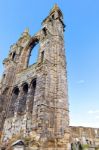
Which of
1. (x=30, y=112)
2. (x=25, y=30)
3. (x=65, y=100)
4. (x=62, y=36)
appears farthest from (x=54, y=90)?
(x=25, y=30)

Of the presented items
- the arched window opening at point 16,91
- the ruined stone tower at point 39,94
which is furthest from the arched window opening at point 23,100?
the arched window opening at point 16,91

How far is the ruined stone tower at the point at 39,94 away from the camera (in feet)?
34.3

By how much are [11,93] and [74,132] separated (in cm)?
637

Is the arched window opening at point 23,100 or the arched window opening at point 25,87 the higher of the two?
the arched window opening at point 25,87

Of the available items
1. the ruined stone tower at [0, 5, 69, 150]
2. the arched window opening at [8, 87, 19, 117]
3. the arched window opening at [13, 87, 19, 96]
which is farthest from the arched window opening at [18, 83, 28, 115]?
the arched window opening at [13, 87, 19, 96]

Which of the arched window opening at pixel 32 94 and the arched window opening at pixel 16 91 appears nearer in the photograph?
the arched window opening at pixel 32 94

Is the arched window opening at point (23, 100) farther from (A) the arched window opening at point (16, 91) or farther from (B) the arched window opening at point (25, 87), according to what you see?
(A) the arched window opening at point (16, 91)

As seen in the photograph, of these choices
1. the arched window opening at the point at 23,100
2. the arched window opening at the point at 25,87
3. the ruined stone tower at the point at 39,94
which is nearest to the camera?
the ruined stone tower at the point at 39,94

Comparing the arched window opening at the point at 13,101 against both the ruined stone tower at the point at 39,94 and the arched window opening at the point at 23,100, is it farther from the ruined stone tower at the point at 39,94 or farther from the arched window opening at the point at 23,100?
the arched window opening at the point at 23,100

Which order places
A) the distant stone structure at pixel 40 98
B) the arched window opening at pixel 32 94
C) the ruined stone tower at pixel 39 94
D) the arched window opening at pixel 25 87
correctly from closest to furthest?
1. the distant stone structure at pixel 40 98
2. the ruined stone tower at pixel 39 94
3. the arched window opening at pixel 32 94
4. the arched window opening at pixel 25 87

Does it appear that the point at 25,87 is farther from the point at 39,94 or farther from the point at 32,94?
the point at 39,94

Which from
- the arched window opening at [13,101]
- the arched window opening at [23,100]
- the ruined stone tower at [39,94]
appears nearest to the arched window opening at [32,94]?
the ruined stone tower at [39,94]

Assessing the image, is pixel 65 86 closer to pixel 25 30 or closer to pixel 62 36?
pixel 62 36

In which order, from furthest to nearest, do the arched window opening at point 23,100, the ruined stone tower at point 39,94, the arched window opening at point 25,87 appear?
1. the arched window opening at point 25,87
2. the arched window opening at point 23,100
3. the ruined stone tower at point 39,94
